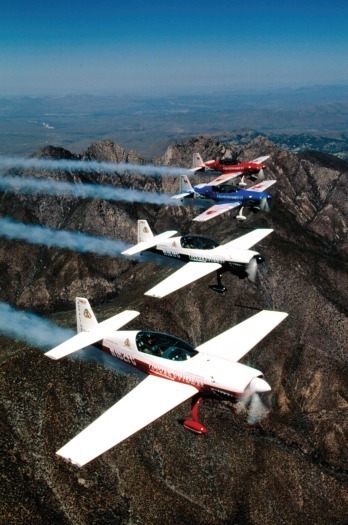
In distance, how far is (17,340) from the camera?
75312mm

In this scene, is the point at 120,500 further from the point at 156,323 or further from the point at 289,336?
the point at 289,336

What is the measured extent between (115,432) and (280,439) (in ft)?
175

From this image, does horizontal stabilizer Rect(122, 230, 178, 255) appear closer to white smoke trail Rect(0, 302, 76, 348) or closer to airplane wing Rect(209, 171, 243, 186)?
white smoke trail Rect(0, 302, 76, 348)

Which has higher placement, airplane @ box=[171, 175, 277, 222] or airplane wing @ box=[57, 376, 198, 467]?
airplane @ box=[171, 175, 277, 222]

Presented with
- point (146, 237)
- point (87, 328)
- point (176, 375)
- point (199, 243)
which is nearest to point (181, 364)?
point (176, 375)

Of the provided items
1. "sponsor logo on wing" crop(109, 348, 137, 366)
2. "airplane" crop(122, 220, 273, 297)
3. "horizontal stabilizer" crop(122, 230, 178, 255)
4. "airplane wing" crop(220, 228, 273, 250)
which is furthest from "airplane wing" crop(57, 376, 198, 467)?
"airplane wing" crop(220, 228, 273, 250)

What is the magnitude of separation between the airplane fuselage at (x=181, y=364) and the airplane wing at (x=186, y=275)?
977 cm

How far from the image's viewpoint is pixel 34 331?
203 feet

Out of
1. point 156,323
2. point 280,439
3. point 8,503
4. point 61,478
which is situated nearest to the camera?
point 8,503

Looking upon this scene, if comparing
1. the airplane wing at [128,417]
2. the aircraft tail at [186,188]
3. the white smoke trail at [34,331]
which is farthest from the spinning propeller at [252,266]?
the white smoke trail at [34,331]

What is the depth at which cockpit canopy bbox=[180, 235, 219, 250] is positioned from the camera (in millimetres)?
51812

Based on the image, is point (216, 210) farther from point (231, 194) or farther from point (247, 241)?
point (247, 241)

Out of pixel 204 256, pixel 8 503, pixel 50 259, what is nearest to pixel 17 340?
pixel 8 503

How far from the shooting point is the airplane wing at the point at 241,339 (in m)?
34.3
